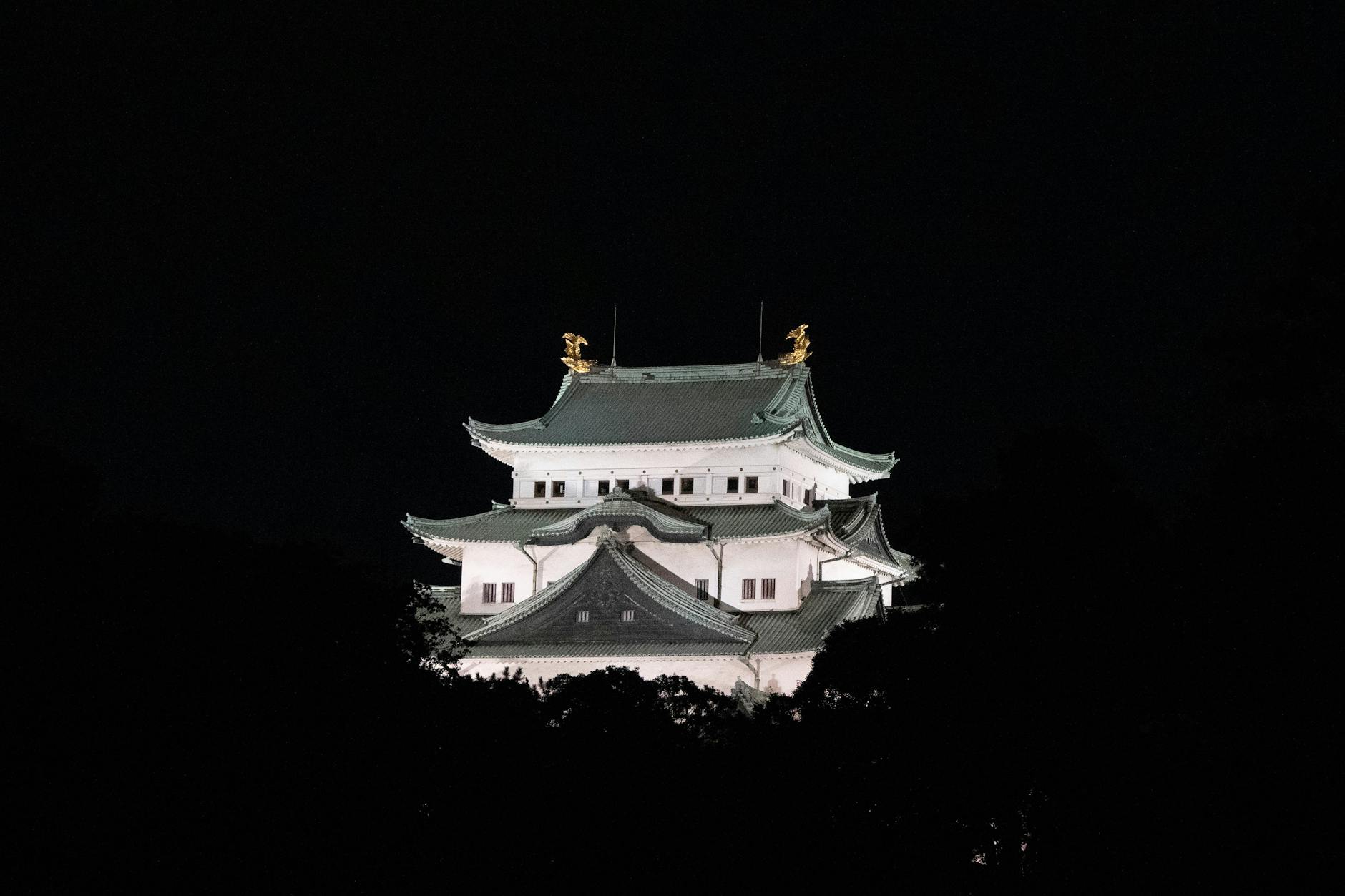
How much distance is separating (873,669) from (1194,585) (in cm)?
912

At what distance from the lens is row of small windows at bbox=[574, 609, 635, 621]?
180 ft

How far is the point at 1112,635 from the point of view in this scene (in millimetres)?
28141

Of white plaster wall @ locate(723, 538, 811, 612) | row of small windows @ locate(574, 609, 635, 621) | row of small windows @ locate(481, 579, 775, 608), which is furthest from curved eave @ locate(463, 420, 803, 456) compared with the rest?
row of small windows @ locate(574, 609, 635, 621)

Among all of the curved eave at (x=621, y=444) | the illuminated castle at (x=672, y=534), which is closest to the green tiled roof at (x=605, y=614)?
the illuminated castle at (x=672, y=534)

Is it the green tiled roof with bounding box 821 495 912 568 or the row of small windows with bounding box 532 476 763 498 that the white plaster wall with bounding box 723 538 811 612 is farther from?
the row of small windows with bounding box 532 476 763 498

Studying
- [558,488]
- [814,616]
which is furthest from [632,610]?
[558,488]

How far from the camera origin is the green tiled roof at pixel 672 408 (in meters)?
60.0

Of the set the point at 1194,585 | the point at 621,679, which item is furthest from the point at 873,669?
the point at 1194,585

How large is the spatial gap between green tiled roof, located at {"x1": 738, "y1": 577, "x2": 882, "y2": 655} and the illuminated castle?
64 mm

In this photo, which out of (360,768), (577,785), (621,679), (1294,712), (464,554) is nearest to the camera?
(1294,712)

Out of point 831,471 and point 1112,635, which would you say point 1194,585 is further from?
point 831,471

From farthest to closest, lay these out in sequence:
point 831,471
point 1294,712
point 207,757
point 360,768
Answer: point 831,471, point 360,768, point 207,757, point 1294,712

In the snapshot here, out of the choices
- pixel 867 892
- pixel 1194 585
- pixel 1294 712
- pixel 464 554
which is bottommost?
pixel 867 892

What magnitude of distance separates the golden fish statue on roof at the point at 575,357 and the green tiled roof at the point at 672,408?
0.24 m
